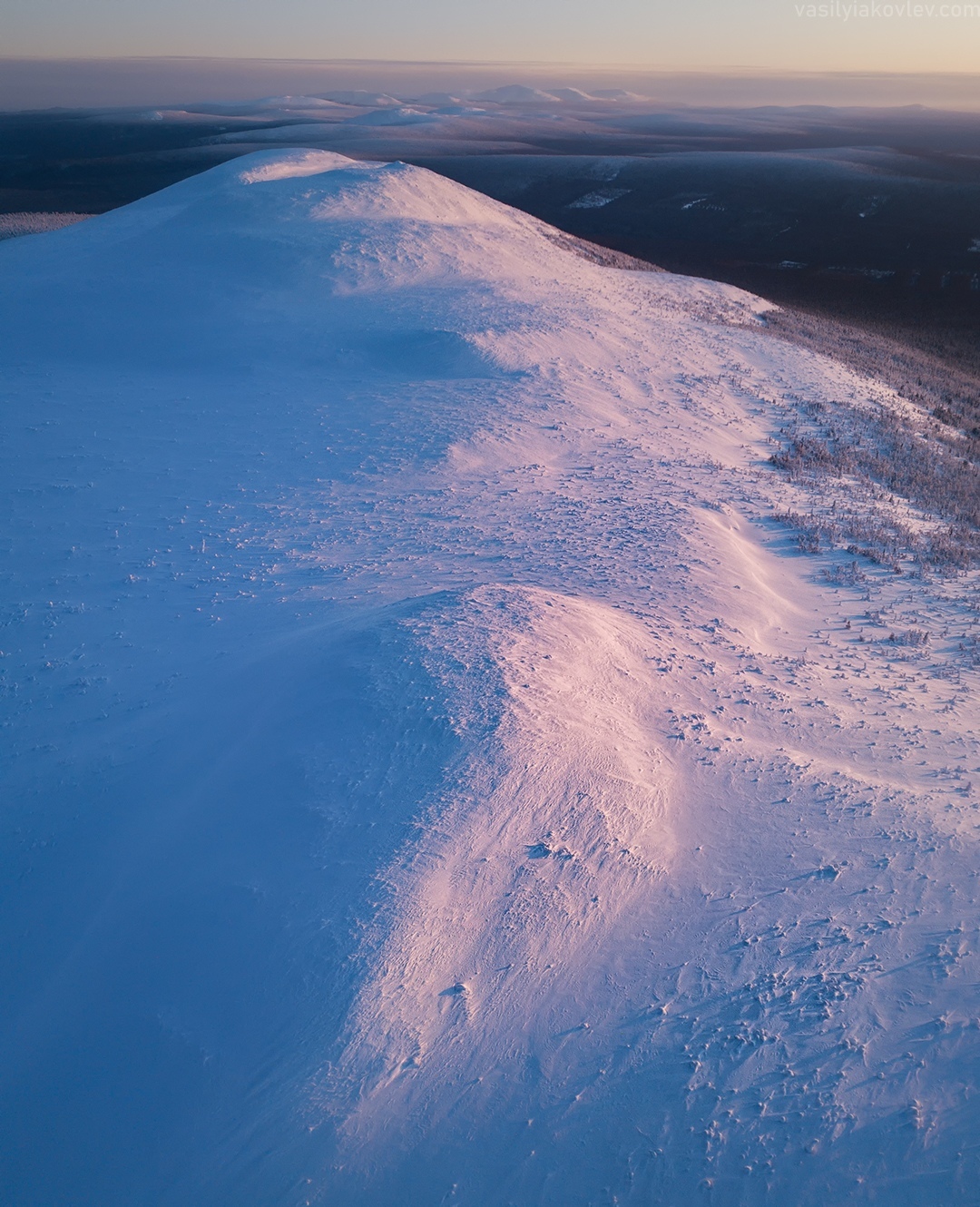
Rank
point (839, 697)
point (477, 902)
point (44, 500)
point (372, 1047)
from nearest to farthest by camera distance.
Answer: point (372, 1047) < point (477, 902) < point (839, 697) < point (44, 500)

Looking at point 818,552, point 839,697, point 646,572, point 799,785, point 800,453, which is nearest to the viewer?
point 799,785

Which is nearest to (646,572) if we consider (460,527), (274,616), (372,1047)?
(460,527)

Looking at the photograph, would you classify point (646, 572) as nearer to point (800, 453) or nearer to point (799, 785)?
point (799, 785)

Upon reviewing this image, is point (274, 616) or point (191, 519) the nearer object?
point (274, 616)

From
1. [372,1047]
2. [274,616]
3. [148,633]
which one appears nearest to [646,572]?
[274,616]

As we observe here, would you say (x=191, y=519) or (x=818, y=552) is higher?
(x=191, y=519)

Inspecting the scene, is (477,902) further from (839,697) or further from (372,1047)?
(839,697)
